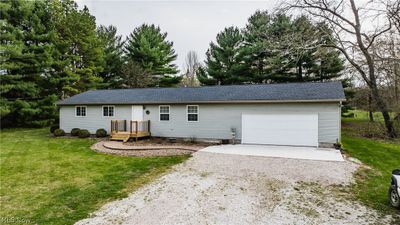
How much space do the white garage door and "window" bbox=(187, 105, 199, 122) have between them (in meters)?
2.60

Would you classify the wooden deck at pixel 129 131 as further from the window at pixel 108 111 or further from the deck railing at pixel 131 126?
the window at pixel 108 111

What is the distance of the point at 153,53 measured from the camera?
27.9 m

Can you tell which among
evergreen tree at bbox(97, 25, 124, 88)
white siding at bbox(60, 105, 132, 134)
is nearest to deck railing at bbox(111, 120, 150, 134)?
white siding at bbox(60, 105, 132, 134)

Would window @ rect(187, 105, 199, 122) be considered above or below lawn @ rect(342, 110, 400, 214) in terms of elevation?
above

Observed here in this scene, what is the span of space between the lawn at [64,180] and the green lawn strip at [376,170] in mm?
5539

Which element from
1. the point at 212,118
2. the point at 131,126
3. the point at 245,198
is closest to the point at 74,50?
the point at 131,126

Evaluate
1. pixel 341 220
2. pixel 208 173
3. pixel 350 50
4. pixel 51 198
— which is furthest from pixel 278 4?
pixel 51 198

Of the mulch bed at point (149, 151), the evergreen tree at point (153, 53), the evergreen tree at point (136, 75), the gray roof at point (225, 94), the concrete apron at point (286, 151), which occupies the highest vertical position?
the evergreen tree at point (153, 53)

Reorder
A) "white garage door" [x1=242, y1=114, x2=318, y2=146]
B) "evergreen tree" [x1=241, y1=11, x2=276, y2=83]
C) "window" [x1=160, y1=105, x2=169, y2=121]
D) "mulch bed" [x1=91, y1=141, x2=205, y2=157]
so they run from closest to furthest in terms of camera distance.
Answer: "mulch bed" [x1=91, y1=141, x2=205, y2=157] < "white garage door" [x1=242, y1=114, x2=318, y2=146] < "window" [x1=160, y1=105, x2=169, y2=121] < "evergreen tree" [x1=241, y1=11, x2=276, y2=83]

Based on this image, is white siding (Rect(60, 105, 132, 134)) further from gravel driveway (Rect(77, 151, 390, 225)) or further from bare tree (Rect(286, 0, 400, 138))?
bare tree (Rect(286, 0, 400, 138))

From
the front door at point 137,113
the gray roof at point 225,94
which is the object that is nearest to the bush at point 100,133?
the gray roof at point 225,94

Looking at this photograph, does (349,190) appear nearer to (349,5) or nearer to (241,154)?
(241,154)

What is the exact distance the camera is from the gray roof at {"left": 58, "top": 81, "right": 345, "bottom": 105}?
12240mm

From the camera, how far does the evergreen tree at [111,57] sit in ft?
91.7
